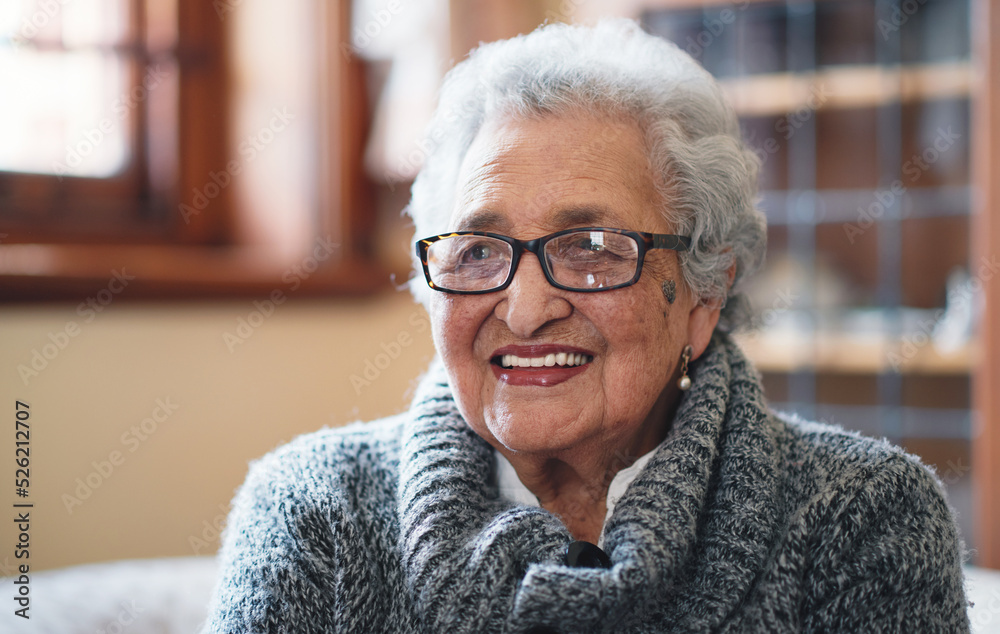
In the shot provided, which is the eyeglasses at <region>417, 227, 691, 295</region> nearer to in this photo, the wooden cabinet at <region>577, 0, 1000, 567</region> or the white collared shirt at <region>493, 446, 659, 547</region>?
the white collared shirt at <region>493, 446, 659, 547</region>

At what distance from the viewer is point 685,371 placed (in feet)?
4.09

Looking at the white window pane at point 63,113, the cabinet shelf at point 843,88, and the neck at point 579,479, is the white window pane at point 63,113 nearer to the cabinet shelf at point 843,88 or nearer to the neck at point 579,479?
the neck at point 579,479

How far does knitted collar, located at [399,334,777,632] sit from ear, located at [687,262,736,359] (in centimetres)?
9

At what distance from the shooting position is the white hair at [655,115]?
1.19m

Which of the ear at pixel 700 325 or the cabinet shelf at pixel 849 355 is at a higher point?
the cabinet shelf at pixel 849 355

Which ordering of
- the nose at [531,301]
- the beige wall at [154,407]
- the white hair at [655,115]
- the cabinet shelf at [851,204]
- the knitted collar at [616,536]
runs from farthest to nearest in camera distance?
1. the cabinet shelf at [851,204]
2. the beige wall at [154,407]
3. the white hair at [655,115]
4. the nose at [531,301]
5. the knitted collar at [616,536]

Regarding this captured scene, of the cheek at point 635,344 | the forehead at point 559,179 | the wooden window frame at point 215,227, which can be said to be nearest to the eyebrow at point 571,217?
the forehead at point 559,179

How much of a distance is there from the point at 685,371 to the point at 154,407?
1.24 metres

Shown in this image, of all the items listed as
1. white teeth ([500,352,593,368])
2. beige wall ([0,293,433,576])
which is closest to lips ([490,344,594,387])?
white teeth ([500,352,593,368])

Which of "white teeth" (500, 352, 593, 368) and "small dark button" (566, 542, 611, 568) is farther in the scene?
"white teeth" (500, 352, 593, 368)

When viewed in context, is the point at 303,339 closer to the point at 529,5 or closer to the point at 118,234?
the point at 118,234

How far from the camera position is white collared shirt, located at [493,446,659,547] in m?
1.19

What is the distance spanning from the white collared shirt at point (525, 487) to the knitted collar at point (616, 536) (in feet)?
0.18

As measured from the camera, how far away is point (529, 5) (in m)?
2.73
